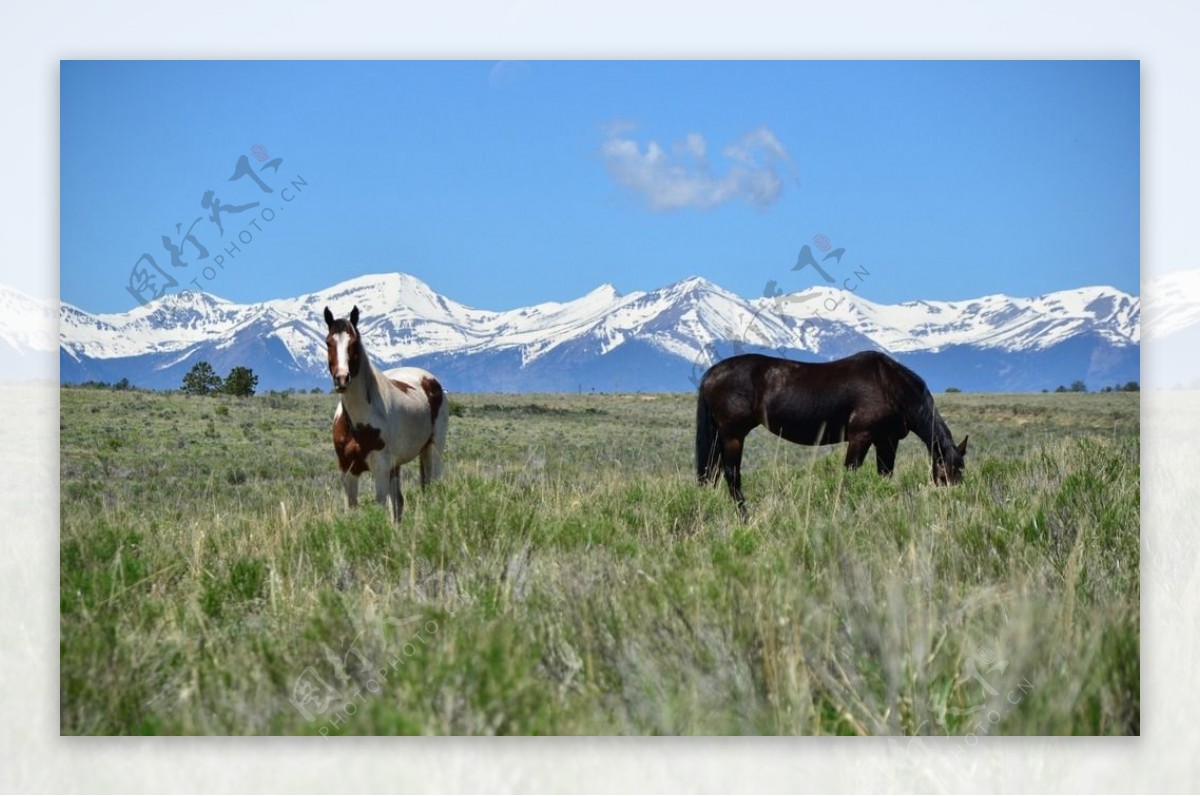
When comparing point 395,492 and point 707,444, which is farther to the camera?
point 707,444

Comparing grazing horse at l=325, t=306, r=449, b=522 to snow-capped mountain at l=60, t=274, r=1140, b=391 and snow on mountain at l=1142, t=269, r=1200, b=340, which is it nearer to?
snow-capped mountain at l=60, t=274, r=1140, b=391

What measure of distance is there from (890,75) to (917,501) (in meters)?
2.68

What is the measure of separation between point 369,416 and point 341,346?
3.18 ft

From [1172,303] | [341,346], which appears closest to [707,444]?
[341,346]

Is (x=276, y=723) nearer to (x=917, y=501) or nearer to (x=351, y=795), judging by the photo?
(x=351, y=795)

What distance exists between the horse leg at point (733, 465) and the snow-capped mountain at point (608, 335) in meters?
0.98

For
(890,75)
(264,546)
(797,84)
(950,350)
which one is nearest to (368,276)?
(264,546)

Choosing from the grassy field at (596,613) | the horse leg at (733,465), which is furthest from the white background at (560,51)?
the horse leg at (733,465)

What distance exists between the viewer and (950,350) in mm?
6047

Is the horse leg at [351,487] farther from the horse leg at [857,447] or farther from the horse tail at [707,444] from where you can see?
the horse leg at [857,447]

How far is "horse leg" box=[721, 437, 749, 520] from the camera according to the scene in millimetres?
7486

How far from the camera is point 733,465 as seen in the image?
8.04 m

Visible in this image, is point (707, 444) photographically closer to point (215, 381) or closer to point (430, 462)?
point (430, 462)

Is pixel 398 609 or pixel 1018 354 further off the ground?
pixel 1018 354
